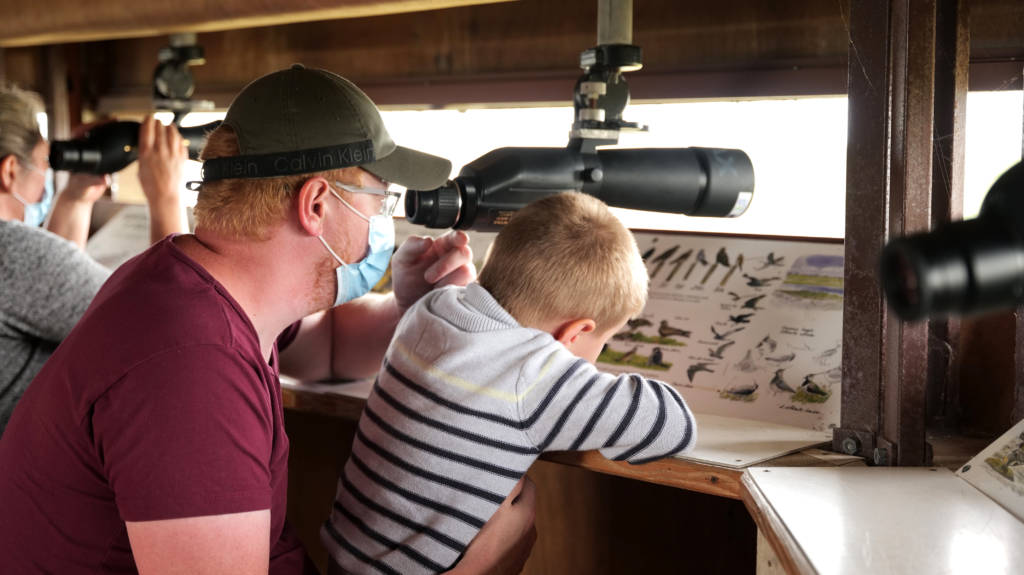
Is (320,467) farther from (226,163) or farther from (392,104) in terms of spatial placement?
(226,163)

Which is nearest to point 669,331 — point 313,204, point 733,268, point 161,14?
point 733,268

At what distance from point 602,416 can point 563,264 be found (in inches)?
8.6

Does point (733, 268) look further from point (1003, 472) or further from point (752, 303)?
point (1003, 472)

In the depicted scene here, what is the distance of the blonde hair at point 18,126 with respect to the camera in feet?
7.18

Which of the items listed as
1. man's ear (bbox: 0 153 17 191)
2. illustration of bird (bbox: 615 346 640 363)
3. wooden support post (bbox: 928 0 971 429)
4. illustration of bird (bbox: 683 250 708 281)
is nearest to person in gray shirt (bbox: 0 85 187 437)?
man's ear (bbox: 0 153 17 191)

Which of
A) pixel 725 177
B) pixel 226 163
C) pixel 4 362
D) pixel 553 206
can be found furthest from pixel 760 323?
pixel 4 362

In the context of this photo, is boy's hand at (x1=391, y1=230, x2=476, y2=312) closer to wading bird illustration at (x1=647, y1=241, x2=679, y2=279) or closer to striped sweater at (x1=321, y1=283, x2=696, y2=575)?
striped sweater at (x1=321, y1=283, x2=696, y2=575)

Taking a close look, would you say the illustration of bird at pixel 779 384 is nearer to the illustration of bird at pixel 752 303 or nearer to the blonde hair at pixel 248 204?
the illustration of bird at pixel 752 303

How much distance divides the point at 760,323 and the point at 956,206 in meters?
0.36

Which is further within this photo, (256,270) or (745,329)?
(745,329)

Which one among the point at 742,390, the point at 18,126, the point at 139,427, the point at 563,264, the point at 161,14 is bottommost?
the point at 742,390

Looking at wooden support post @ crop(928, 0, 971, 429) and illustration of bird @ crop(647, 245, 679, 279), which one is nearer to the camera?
wooden support post @ crop(928, 0, 971, 429)

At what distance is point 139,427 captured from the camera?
1055 mm

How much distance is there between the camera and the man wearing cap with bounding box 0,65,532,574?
1.06 metres
